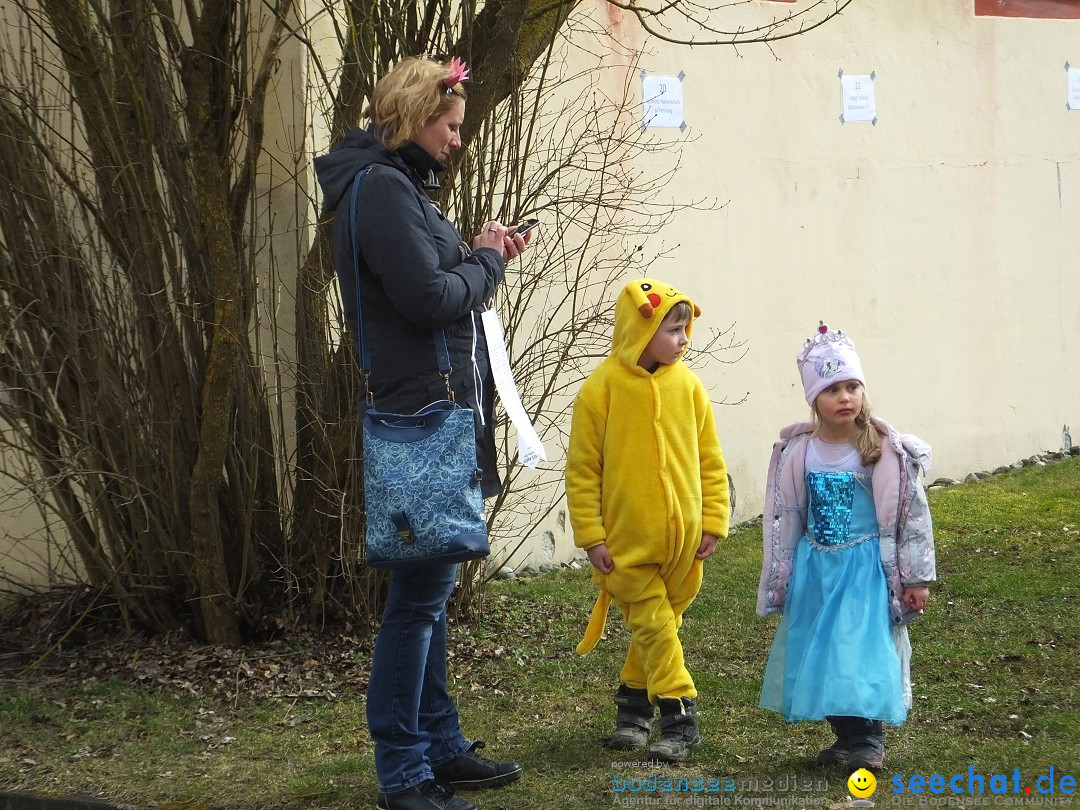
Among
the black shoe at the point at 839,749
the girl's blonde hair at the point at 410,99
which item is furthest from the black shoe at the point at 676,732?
the girl's blonde hair at the point at 410,99

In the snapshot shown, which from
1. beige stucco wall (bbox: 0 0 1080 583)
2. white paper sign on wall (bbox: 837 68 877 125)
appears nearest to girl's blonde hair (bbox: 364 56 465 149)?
beige stucco wall (bbox: 0 0 1080 583)

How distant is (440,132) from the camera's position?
12.1 feet

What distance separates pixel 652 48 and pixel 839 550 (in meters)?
4.48

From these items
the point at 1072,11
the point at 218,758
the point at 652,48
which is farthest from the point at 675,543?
the point at 1072,11

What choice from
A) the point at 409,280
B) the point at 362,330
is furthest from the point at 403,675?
the point at 409,280

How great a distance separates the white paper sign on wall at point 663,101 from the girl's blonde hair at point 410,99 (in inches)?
161

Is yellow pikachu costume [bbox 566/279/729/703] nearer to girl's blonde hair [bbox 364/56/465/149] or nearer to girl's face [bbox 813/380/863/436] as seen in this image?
girl's face [bbox 813/380/863/436]

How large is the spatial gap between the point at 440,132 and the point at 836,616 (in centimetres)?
191

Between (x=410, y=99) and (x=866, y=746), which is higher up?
(x=410, y=99)

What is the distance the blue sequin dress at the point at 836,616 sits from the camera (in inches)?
152

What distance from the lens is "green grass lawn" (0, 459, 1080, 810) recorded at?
4.02 meters

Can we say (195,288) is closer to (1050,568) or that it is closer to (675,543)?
(675,543)

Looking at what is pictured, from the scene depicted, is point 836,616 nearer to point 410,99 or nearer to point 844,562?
point 844,562

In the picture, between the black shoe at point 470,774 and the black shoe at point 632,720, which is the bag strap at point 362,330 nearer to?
the black shoe at point 470,774
